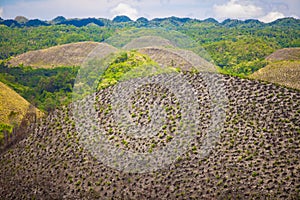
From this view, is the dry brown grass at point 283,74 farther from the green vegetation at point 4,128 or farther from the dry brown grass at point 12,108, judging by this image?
the green vegetation at point 4,128

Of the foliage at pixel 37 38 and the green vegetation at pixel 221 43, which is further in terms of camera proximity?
the foliage at pixel 37 38

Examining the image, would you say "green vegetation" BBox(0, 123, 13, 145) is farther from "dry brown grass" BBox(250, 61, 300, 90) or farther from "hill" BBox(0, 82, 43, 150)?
"dry brown grass" BBox(250, 61, 300, 90)

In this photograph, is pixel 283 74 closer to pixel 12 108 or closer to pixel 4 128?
pixel 4 128

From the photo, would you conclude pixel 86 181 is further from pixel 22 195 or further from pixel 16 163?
pixel 16 163

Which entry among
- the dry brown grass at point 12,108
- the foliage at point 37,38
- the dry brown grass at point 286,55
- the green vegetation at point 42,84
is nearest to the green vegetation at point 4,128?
the dry brown grass at point 12,108

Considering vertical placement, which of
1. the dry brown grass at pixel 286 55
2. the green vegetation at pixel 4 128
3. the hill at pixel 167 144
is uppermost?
the dry brown grass at pixel 286 55
